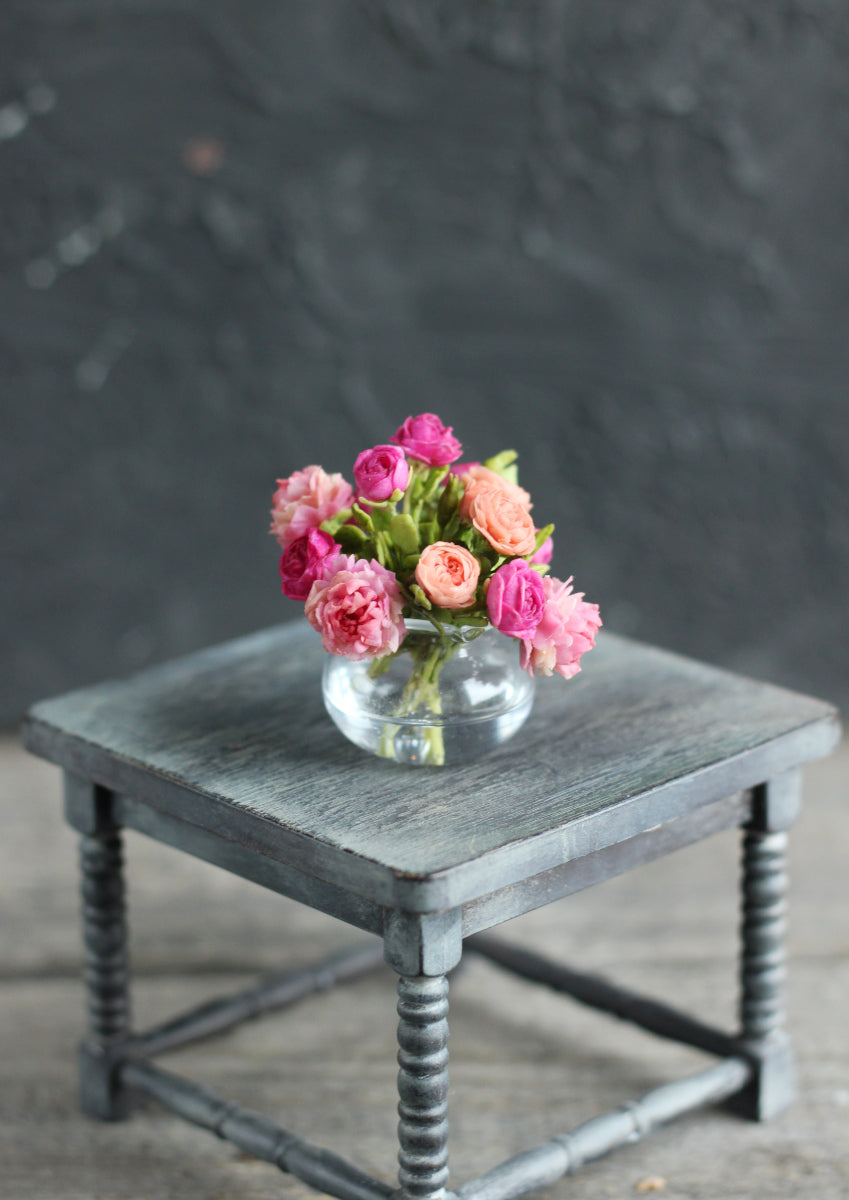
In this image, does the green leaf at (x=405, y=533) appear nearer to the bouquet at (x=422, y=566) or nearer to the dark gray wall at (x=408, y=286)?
the bouquet at (x=422, y=566)

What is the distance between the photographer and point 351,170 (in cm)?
295

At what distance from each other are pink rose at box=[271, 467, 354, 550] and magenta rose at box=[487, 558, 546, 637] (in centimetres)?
22

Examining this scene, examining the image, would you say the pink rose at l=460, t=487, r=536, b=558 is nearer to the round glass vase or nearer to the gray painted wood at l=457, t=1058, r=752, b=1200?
the round glass vase

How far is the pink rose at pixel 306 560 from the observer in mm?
1580

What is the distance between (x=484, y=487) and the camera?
1584mm

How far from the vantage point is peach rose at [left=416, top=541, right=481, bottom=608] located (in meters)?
1.51

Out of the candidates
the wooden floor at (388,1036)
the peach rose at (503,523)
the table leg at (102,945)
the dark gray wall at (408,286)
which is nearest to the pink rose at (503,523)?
the peach rose at (503,523)

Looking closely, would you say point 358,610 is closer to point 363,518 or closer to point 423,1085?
point 363,518

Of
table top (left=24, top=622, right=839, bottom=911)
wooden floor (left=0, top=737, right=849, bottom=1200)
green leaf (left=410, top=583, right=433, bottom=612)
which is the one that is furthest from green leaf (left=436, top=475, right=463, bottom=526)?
wooden floor (left=0, top=737, right=849, bottom=1200)

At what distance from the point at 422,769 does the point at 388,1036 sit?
696 millimetres

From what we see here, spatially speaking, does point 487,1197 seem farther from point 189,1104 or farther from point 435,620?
point 435,620

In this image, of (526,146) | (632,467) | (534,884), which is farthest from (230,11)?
(534,884)

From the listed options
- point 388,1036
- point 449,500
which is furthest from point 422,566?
point 388,1036

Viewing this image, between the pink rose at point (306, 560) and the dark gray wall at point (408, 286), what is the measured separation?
147cm
